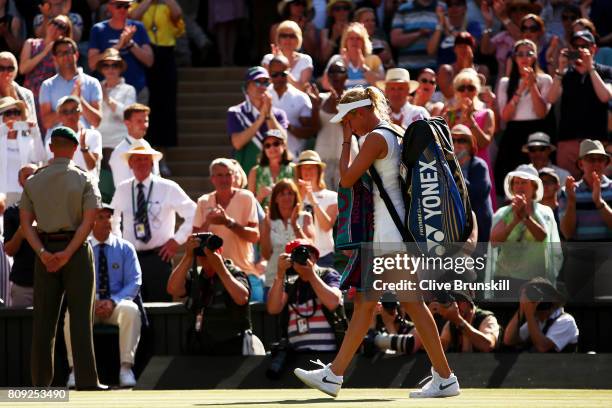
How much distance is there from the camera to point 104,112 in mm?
16078

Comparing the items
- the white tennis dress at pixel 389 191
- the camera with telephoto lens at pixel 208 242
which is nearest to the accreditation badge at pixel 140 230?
the camera with telephoto lens at pixel 208 242

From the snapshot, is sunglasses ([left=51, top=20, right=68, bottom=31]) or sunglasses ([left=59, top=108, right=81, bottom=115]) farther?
sunglasses ([left=51, top=20, right=68, bottom=31])

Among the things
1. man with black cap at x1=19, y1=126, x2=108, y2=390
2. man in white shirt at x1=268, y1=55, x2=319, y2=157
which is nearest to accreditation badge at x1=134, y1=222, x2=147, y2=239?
man in white shirt at x1=268, y1=55, x2=319, y2=157

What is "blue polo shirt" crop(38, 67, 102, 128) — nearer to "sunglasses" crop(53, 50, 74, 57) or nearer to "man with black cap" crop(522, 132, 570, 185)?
"sunglasses" crop(53, 50, 74, 57)

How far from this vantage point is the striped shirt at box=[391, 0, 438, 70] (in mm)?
17531

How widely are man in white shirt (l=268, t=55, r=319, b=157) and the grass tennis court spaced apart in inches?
187

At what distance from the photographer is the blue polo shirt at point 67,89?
15.7m

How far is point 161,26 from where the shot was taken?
17.7 m

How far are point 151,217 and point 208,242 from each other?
2.12 m

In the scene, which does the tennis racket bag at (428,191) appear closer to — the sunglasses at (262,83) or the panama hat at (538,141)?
the panama hat at (538,141)

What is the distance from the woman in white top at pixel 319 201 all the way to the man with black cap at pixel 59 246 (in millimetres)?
2730

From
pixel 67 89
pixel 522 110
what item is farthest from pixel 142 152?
pixel 522 110

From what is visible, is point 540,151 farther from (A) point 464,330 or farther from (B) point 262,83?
(A) point 464,330

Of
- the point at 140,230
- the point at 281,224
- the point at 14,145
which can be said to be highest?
the point at 14,145
